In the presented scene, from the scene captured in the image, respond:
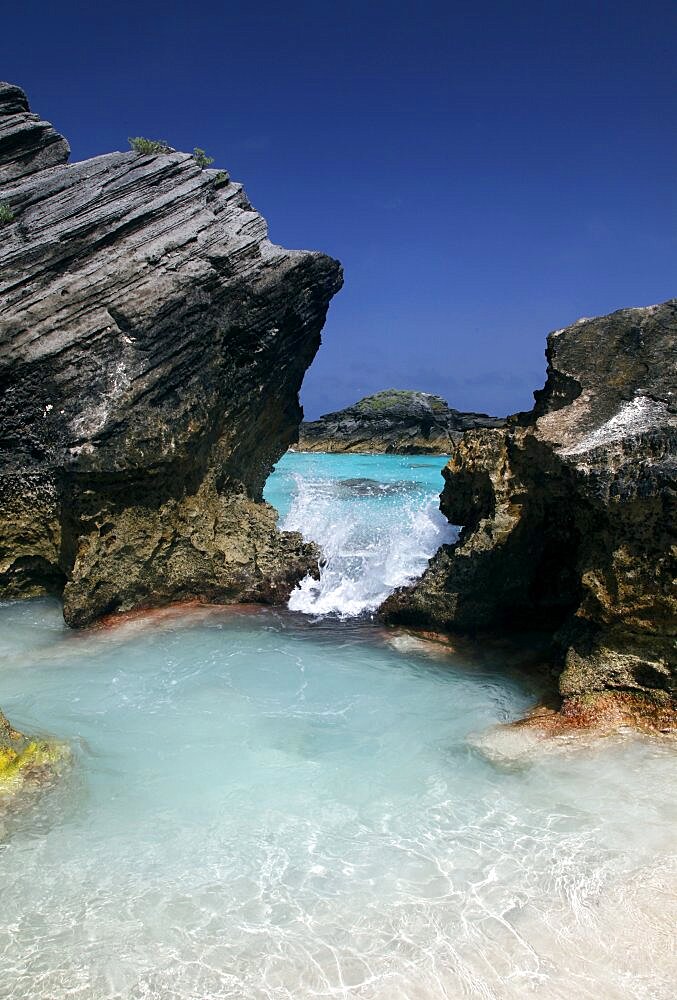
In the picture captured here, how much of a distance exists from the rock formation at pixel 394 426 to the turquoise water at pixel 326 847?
50662 mm

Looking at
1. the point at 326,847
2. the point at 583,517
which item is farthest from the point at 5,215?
the point at 326,847

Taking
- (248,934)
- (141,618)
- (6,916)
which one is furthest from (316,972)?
(141,618)

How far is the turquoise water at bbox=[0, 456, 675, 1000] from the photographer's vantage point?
12.9ft

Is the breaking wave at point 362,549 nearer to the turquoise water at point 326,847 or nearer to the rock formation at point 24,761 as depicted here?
the turquoise water at point 326,847

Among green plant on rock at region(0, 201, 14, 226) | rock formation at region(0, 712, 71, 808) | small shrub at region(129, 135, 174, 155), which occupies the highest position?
small shrub at region(129, 135, 174, 155)

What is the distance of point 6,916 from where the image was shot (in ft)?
14.1

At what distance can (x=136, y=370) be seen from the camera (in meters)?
10.4

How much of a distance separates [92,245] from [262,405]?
4.02 metres

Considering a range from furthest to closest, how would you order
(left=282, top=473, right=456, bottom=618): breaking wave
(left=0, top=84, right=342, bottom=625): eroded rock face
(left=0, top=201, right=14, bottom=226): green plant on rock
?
(left=282, top=473, right=456, bottom=618): breaking wave < (left=0, top=201, right=14, bottom=226): green plant on rock < (left=0, top=84, right=342, bottom=625): eroded rock face

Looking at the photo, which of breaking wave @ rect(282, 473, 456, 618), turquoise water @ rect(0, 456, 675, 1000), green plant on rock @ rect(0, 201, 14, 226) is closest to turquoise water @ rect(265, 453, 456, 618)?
breaking wave @ rect(282, 473, 456, 618)

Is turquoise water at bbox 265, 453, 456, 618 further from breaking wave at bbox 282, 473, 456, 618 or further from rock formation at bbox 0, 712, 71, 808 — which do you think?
rock formation at bbox 0, 712, 71, 808

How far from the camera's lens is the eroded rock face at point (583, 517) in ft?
23.0

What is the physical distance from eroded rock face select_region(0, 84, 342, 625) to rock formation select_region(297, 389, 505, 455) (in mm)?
45811

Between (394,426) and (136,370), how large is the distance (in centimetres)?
4956
